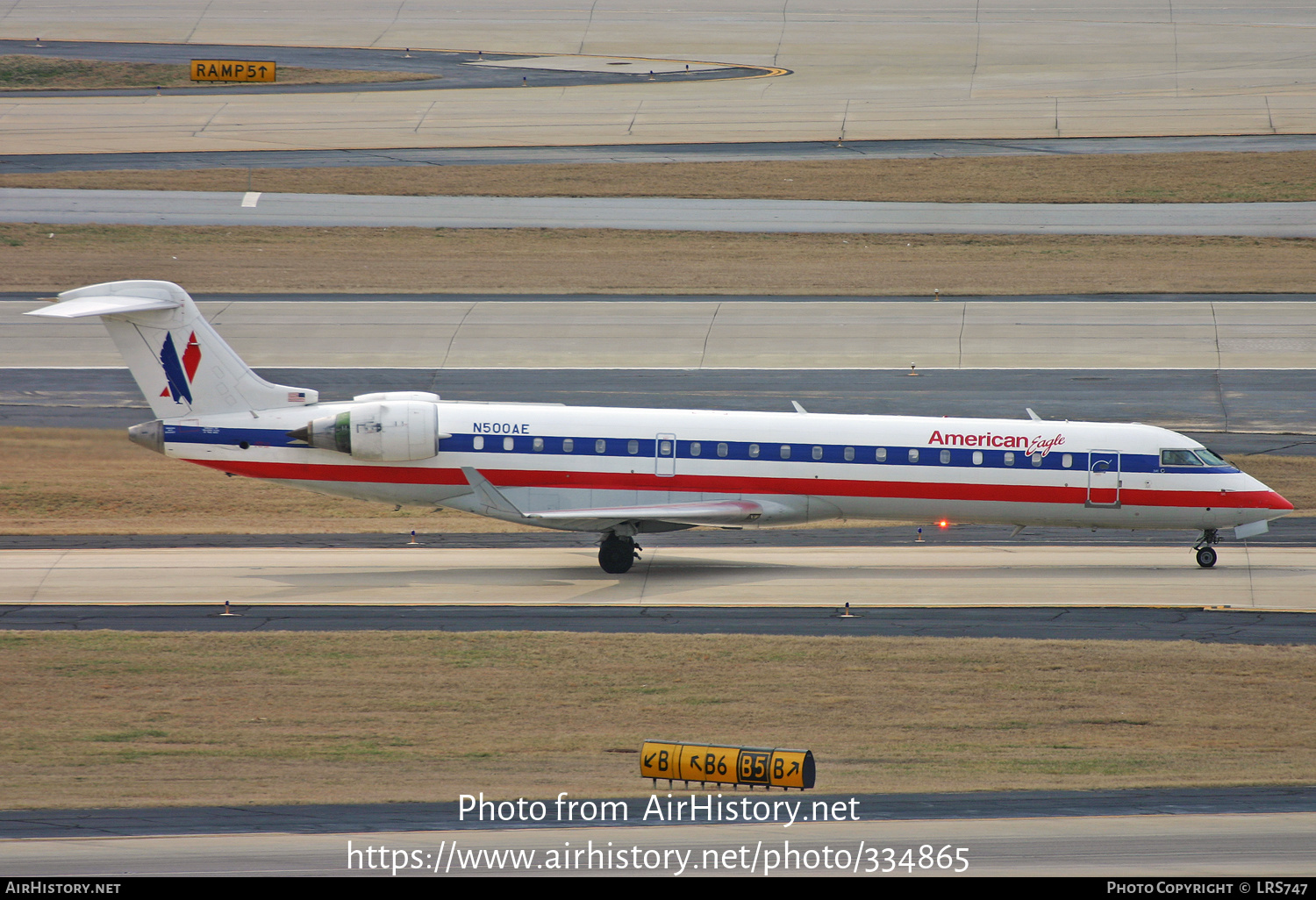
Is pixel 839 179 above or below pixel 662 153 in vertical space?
below

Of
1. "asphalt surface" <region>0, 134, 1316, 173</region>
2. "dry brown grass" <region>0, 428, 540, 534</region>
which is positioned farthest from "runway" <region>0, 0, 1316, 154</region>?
"dry brown grass" <region>0, 428, 540, 534</region>

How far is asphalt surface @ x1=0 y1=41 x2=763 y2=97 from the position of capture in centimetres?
7394

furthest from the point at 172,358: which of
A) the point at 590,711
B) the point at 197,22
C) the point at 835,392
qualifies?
the point at 197,22

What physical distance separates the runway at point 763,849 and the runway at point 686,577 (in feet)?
37.1

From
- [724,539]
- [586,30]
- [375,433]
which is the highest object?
[586,30]

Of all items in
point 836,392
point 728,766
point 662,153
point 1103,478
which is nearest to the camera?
point 728,766

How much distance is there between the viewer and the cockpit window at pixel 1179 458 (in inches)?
1239

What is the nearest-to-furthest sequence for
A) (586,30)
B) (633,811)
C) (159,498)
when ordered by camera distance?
(633,811) < (159,498) < (586,30)

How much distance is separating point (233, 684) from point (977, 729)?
12109 mm

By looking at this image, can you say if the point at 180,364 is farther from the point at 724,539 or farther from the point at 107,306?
the point at 724,539

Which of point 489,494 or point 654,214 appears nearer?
point 489,494

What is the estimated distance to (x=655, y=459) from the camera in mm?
31516

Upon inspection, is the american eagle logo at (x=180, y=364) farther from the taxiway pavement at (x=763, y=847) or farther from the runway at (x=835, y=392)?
the taxiway pavement at (x=763, y=847)

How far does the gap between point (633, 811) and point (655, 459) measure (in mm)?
13575
